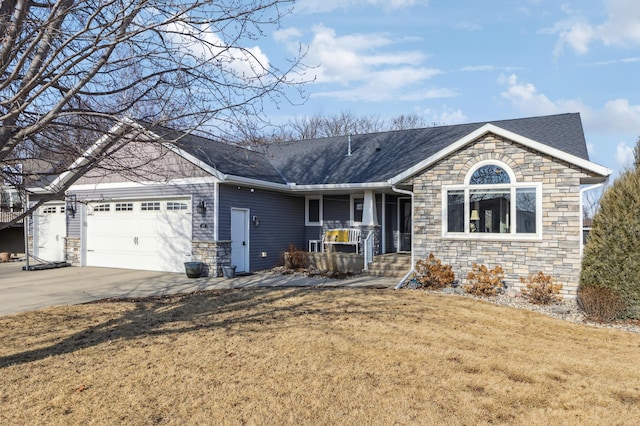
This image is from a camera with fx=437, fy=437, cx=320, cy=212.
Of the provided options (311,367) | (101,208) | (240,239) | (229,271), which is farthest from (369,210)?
(311,367)

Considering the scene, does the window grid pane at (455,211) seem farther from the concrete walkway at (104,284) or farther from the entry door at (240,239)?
the entry door at (240,239)

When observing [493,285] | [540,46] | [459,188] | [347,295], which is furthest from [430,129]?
[347,295]

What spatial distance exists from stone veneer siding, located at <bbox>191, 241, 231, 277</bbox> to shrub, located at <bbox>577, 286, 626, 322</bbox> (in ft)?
29.2

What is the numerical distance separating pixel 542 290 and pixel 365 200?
6.17 metres

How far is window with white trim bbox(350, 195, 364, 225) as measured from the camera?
48.7 feet

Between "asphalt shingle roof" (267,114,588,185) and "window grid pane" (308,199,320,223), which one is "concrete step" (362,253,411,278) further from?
"window grid pane" (308,199,320,223)

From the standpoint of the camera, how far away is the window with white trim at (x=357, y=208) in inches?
584

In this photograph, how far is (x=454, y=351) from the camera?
18.1 feet

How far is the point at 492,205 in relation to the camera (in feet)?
34.7

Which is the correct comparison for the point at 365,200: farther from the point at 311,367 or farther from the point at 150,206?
the point at 311,367

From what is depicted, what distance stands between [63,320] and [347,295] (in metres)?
5.22

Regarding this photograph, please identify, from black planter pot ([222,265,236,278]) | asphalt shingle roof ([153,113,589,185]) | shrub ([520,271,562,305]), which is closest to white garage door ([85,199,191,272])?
black planter pot ([222,265,236,278])

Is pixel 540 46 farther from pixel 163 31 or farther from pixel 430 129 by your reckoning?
pixel 163 31

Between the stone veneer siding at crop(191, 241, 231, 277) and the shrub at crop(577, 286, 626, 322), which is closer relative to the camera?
the shrub at crop(577, 286, 626, 322)
